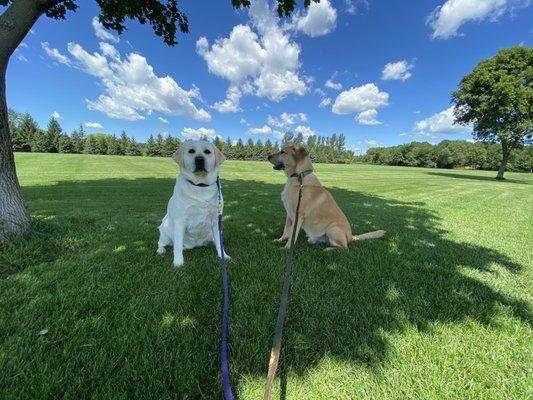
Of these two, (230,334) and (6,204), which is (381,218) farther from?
(6,204)

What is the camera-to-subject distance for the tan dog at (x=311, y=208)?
4.49 metres

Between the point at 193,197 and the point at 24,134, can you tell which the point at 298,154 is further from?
the point at 24,134

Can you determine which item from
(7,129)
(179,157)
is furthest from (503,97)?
(7,129)

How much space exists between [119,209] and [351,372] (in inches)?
307

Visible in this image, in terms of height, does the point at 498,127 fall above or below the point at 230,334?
above

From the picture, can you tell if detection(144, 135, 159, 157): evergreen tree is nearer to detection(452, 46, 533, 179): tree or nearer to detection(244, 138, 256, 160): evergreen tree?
detection(244, 138, 256, 160): evergreen tree

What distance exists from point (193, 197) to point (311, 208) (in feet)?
6.98

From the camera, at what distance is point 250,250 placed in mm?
4258

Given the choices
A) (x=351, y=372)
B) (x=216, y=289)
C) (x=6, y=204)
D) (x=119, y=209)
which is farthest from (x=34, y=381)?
(x=119, y=209)

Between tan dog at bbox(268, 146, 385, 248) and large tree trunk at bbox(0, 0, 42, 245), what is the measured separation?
4.21 metres

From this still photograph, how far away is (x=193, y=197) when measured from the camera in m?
3.63

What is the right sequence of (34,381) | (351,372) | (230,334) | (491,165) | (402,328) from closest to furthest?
1. (34,381)
2. (351,372)
3. (230,334)
4. (402,328)
5. (491,165)

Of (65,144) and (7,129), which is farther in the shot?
(65,144)

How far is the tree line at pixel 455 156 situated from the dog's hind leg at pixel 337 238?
8456 cm
